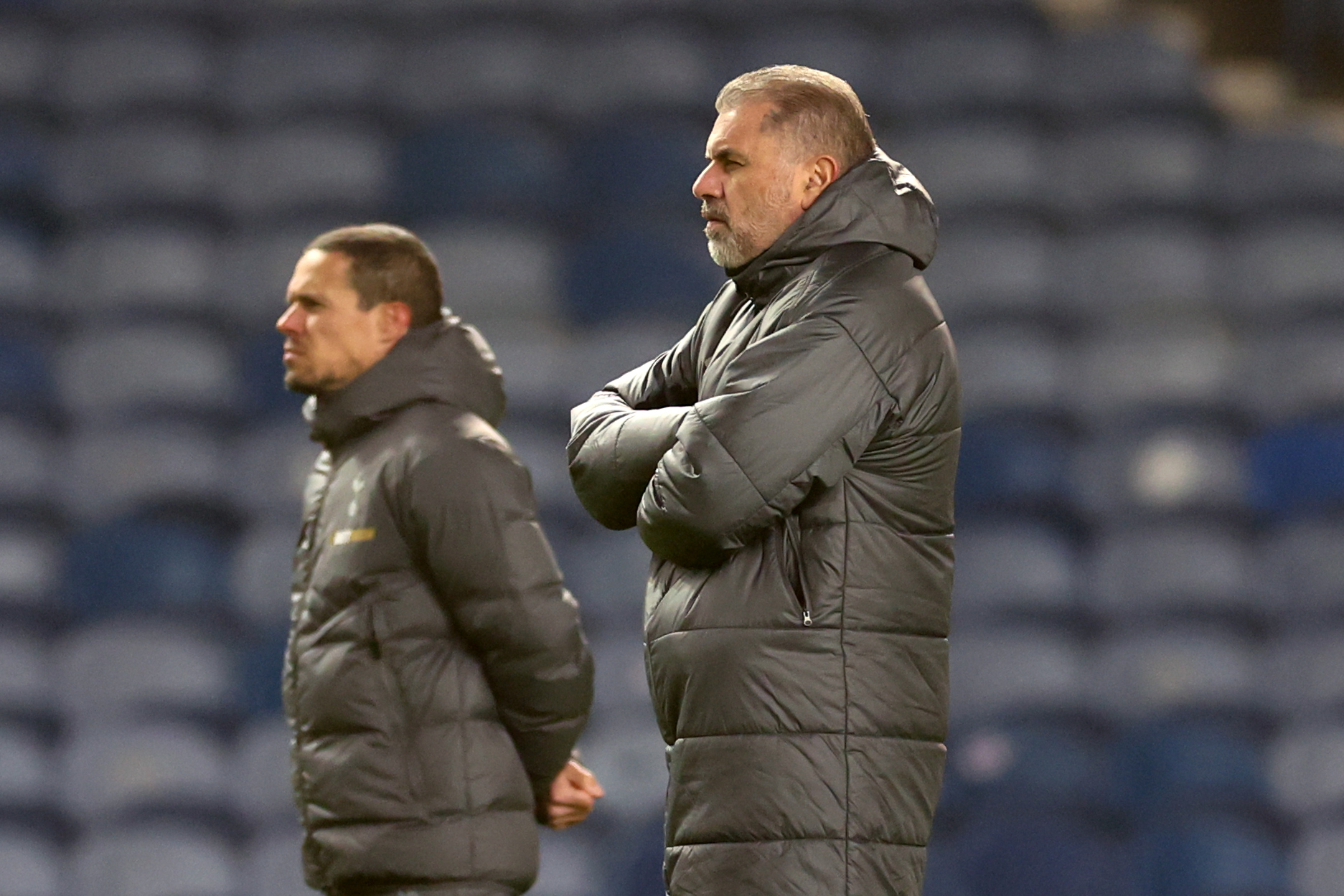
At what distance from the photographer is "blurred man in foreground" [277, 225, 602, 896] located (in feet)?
7.03

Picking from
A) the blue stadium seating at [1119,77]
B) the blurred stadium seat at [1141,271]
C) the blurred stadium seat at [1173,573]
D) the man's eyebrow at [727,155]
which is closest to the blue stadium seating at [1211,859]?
the blurred stadium seat at [1173,573]

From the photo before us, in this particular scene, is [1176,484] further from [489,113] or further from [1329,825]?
[489,113]

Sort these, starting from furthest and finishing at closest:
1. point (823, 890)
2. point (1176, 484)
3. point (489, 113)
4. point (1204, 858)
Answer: point (489, 113)
point (1176, 484)
point (1204, 858)
point (823, 890)

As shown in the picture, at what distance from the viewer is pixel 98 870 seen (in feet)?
11.5

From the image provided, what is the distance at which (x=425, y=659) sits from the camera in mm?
2182

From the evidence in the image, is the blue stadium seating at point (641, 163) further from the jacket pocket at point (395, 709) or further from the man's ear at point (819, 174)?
the man's ear at point (819, 174)

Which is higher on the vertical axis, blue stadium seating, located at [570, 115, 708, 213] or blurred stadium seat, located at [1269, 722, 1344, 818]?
blue stadium seating, located at [570, 115, 708, 213]

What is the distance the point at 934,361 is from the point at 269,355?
8.16 ft

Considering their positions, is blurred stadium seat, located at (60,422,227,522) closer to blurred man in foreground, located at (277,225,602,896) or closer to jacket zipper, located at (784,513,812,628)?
blurred man in foreground, located at (277,225,602,896)

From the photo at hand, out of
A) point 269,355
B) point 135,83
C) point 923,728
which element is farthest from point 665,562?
point 135,83

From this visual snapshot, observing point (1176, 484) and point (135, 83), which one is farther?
point (135, 83)

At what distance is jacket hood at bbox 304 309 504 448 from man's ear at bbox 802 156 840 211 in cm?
73

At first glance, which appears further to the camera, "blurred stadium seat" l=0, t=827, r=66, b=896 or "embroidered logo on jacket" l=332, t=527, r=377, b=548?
"blurred stadium seat" l=0, t=827, r=66, b=896

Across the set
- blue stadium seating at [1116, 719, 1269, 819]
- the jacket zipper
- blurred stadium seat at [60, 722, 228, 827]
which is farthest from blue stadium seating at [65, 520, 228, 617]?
the jacket zipper
